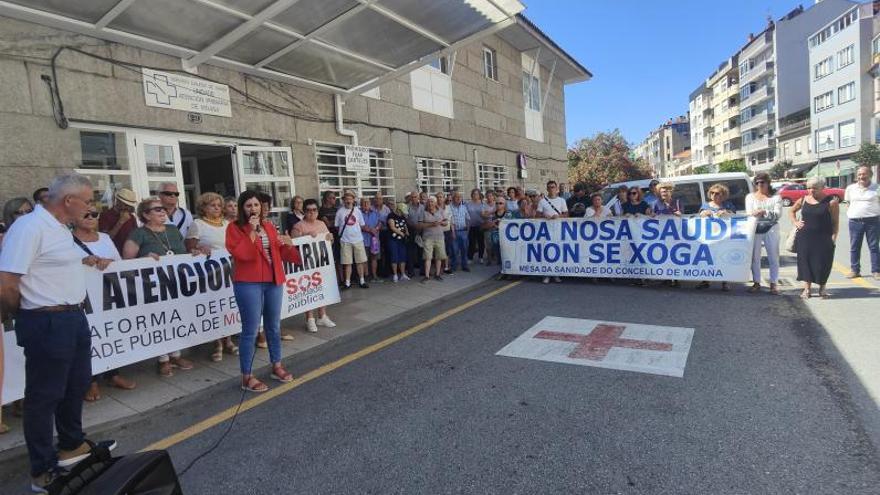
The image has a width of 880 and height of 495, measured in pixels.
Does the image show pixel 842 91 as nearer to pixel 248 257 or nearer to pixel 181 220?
pixel 181 220

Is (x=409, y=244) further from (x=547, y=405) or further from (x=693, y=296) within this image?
(x=547, y=405)

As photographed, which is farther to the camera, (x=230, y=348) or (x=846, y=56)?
(x=846, y=56)

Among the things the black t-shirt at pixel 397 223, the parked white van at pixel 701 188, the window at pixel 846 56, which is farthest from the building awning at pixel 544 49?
the window at pixel 846 56

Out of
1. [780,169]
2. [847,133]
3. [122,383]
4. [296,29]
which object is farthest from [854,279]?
[780,169]

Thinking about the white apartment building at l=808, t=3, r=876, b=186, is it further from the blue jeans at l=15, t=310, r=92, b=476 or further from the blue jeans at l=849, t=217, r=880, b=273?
the blue jeans at l=15, t=310, r=92, b=476

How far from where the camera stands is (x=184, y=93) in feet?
22.6

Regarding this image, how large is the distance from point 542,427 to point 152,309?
145 inches

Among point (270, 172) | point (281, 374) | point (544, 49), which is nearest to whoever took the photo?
point (281, 374)

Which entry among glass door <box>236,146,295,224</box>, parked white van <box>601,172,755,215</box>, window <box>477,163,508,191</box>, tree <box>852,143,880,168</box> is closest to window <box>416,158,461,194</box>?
window <box>477,163,508,191</box>

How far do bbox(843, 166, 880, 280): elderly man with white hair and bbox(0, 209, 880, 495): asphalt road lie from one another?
359cm

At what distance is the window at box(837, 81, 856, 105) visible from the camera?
144 ft

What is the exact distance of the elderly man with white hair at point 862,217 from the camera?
7629 millimetres

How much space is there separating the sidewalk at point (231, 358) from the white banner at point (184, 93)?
11.0 ft

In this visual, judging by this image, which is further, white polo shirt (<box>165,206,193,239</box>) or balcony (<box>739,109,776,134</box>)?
balcony (<box>739,109,776,134</box>)
